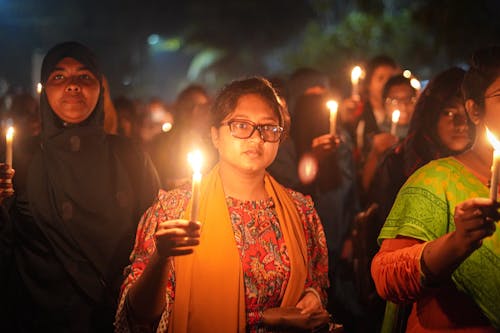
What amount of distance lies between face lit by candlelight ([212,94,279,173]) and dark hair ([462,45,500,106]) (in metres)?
0.93

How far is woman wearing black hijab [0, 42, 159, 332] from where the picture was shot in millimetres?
3291

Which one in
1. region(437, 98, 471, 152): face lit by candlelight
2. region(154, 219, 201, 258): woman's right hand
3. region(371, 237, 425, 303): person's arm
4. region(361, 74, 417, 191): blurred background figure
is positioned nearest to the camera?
region(154, 219, 201, 258): woman's right hand

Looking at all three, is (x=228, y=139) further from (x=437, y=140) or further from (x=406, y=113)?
(x=406, y=113)

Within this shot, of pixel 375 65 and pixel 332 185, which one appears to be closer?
pixel 332 185

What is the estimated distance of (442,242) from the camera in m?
2.05

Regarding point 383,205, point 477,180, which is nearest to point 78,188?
point 383,205

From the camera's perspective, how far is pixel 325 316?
2.66 m

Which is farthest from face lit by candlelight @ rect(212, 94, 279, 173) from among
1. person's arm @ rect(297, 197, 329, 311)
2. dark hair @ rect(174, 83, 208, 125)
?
dark hair @ rect(174, 83, 208, 125)

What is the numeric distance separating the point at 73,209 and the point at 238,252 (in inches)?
52.0

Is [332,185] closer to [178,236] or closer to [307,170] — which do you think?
[307,170]

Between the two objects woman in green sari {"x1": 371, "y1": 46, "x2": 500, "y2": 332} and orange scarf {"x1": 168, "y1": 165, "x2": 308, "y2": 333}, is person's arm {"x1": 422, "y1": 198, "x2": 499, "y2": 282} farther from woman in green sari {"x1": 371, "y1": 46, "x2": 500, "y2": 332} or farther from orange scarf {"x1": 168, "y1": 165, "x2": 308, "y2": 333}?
orange scarf {"x1": 168, "y1": 165, "x2": 308, "y2": 333}

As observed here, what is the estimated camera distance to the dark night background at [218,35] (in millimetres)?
22172

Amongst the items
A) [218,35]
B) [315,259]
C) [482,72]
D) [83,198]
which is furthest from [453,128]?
[218,35]

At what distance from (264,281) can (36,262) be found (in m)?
1.48
